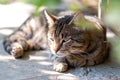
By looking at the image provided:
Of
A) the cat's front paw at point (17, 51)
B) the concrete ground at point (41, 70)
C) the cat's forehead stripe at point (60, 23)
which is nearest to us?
the cat's forehead stripe at point (60, 23)

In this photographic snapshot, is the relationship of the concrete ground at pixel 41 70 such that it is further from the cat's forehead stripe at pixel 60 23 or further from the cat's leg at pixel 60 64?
the cat's forehead stripe at pixel 60 23

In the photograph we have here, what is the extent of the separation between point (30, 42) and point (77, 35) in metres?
0.71

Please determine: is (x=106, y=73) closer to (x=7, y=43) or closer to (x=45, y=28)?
(x=45, y=28)

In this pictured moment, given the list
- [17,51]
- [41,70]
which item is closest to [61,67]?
[41,70]

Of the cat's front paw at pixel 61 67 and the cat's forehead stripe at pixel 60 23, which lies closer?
the cat's forehead stripe at pixel 60 23

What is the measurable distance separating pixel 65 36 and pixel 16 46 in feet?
1.97

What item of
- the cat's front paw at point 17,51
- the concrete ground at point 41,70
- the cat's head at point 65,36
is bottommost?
the concrete ground at point 41,70

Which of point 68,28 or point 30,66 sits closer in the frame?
point 68,28

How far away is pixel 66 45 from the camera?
1882 millimetres

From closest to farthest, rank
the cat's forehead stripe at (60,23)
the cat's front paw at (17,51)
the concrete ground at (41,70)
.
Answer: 1. the cat's forehead stripe at (60,23)
2. the concrete ground at (41,70)
3. the cat's front paw at (17,51)

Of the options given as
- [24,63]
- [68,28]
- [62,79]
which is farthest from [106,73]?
[24,63]

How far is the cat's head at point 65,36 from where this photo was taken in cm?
184

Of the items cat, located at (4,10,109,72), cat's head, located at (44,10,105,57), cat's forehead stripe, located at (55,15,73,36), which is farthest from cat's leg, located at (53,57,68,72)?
cat's forehead stripe, located at (55,15,73,36)

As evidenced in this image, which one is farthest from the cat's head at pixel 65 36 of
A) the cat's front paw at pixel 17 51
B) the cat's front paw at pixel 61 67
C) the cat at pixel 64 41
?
the cat's front paw at pixel 17 51
